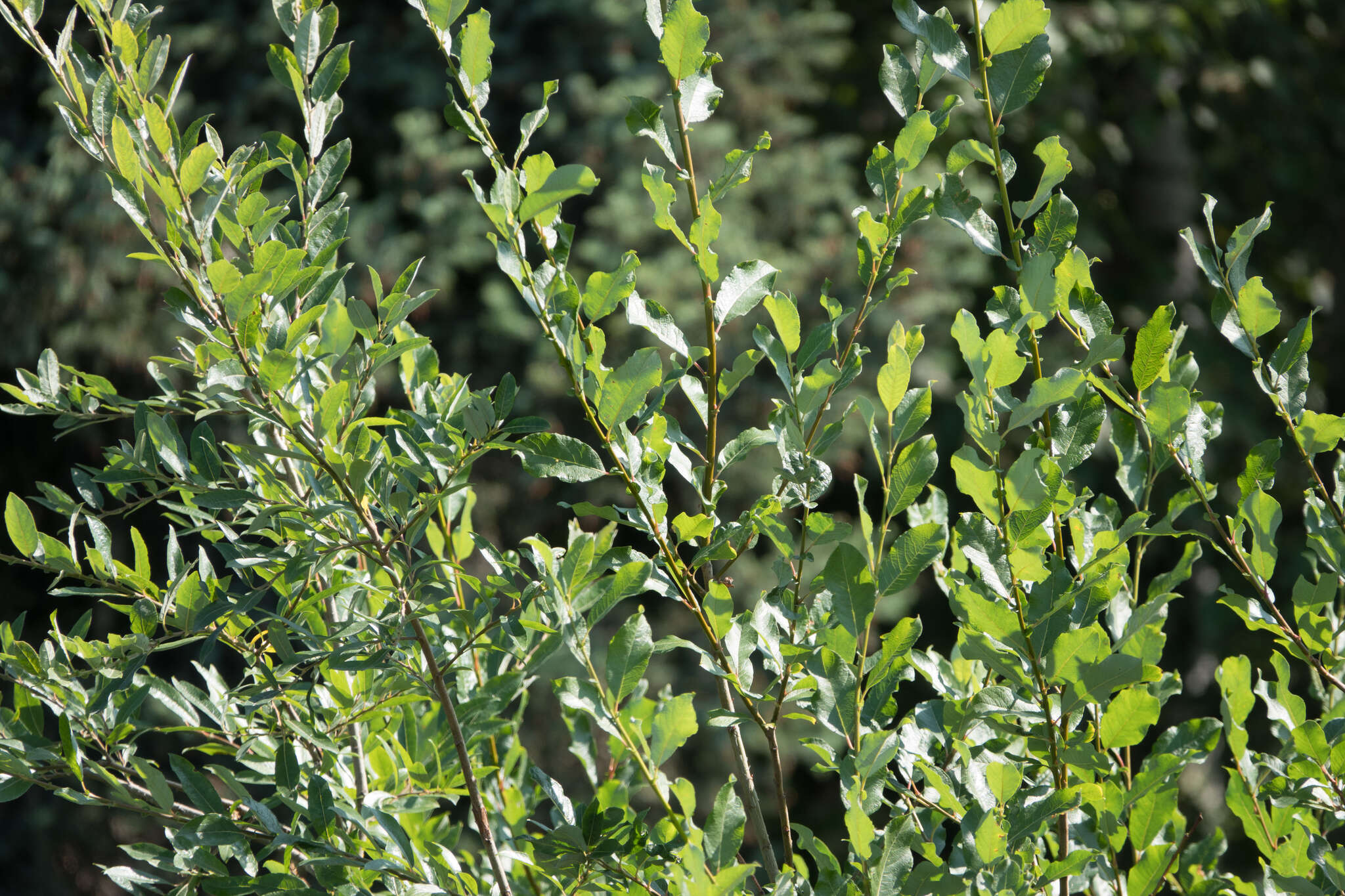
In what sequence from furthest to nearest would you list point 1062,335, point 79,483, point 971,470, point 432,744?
point 1062,335, point 432,744, point 79,483, point 971,470

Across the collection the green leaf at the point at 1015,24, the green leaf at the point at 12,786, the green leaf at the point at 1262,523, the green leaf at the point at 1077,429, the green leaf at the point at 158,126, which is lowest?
the green leaf at the point at 12,786

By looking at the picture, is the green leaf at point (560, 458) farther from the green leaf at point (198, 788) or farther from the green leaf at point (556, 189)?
the green leaf at point (198, 788)

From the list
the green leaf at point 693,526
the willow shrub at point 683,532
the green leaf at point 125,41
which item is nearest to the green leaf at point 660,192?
the willow shrub at point 683,532

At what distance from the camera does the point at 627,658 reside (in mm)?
444

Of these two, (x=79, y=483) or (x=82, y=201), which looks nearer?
(x=79, y=483)

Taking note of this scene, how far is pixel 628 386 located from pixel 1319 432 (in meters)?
0.28

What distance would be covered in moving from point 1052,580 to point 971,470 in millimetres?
61

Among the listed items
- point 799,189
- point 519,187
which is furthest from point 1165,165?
point 519,187

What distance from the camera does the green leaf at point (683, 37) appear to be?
436mm

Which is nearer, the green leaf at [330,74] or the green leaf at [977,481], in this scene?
the green leaf at [977,481]

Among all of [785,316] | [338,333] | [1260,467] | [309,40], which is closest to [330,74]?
[309,40]

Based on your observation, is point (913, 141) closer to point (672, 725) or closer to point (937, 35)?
point (937, 35)

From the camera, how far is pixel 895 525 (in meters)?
2.06

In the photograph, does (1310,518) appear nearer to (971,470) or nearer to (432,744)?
(971,470)
